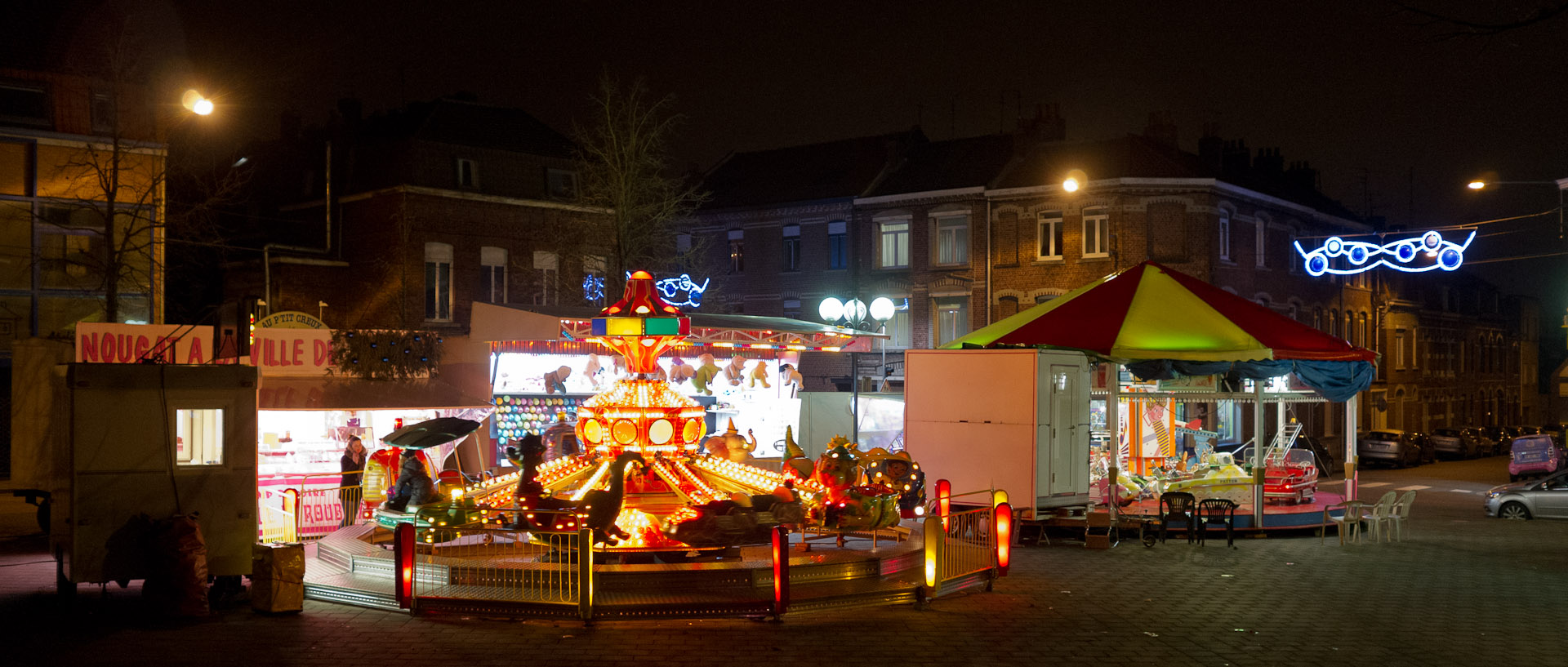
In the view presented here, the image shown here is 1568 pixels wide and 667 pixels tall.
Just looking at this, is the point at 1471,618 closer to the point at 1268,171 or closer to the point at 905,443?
the point at 905,443

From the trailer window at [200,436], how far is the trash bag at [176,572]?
88cm

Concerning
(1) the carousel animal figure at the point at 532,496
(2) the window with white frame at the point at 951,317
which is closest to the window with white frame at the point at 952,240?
(2) the window with white frame at the point at 951,317

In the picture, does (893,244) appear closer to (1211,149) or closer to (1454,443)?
(1211,149)

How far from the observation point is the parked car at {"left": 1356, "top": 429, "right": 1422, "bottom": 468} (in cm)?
4059

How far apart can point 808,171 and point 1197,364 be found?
24.9m

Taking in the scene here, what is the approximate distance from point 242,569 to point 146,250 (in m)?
16.8

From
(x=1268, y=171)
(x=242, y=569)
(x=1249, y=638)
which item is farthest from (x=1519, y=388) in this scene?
(x=242, y=569)

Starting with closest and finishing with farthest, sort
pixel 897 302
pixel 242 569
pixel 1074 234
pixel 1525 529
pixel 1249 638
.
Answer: pixel 1249 638, pixel 242 569, pixel 1525 529, pixel 1074 234, pixel 897 302

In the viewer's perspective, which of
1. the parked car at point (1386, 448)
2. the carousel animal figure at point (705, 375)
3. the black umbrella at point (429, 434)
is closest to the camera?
the black umbrella at point (429, 434)

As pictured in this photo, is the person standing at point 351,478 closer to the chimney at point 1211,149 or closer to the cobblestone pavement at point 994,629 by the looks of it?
the cobblestone pavement at point 994,629

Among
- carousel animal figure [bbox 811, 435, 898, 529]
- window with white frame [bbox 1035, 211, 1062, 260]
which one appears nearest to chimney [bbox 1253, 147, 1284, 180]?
window with white frame [bbox 1035, 211, 1062, 260]

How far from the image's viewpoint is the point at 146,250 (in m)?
26.8

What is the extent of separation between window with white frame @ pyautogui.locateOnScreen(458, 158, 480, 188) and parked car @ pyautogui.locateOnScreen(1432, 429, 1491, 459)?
113ft

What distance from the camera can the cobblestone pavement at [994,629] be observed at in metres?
10.7
